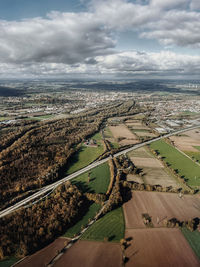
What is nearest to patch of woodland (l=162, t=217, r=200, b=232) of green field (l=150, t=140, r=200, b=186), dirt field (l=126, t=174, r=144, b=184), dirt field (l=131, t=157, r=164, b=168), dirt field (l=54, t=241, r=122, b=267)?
dirt field (l=54, t=241, r=122, b=267)

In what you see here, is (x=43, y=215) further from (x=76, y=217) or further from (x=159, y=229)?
(x=159, y=229)

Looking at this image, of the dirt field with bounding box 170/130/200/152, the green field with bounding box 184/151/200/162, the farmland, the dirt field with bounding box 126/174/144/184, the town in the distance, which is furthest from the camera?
the dirt field with bounding box 170/130/200/152

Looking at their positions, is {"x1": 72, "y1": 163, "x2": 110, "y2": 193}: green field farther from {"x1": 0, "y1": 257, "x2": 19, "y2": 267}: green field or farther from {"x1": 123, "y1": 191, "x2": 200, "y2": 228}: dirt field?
{"x1": 0, "y1": 257, "x2": 19, "y2": 267}: green field

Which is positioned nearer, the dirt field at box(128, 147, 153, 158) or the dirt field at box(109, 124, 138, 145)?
the dirt field at box(128, 147, 153, 158)

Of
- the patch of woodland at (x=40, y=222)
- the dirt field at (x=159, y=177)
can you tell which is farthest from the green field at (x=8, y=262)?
the dirt field at (x=159, y=177)

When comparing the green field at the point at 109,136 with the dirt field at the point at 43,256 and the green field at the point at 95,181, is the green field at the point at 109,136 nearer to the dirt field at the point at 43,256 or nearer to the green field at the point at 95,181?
the green field at the point at 95,181

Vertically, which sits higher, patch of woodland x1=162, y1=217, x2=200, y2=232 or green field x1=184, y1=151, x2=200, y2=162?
green field x1=184, y1=151, x2=200, y2=162

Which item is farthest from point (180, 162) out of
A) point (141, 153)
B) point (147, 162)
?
point (141, 153)
